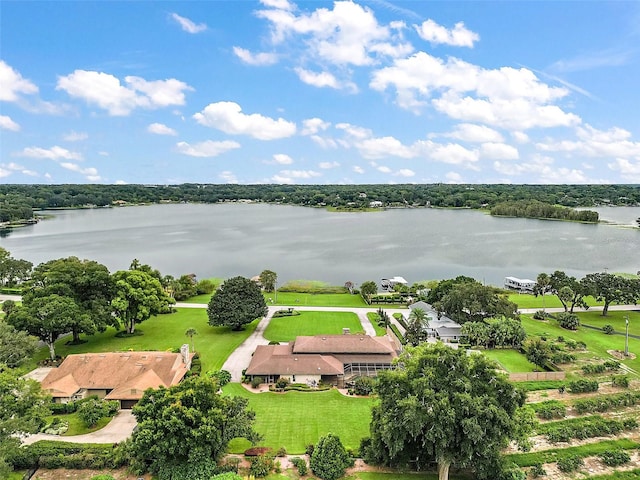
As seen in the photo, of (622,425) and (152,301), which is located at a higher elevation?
(152,301)

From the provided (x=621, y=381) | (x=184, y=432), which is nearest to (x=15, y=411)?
(x=184, y=432)

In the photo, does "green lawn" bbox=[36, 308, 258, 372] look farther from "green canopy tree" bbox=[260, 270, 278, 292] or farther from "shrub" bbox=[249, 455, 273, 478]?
"shrub" bbox=[249, 455, 273, 478]

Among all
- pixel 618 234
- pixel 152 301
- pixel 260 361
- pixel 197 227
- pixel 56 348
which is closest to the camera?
pixel 260 361

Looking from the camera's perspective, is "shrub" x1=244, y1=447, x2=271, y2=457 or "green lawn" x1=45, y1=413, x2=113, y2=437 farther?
"green lawn" x1=45, y1=413, x2=113, y2=437

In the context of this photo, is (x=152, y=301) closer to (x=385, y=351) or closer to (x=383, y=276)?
(x=385, y=351)

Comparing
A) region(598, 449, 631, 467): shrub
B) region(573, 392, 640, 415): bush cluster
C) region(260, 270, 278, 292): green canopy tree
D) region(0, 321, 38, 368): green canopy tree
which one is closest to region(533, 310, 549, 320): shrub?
region(573, 392, 640, 415): bush cluster

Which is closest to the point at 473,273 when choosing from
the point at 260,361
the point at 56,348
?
the point at 260,361
